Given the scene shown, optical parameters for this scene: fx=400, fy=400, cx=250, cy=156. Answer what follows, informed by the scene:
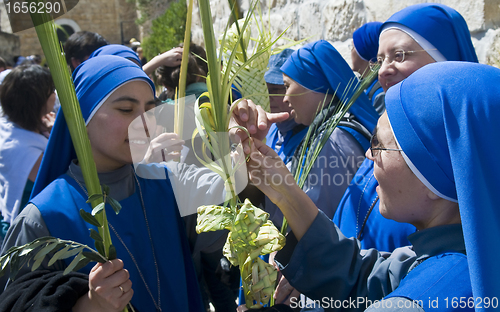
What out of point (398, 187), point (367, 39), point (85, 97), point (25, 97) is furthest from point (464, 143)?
point (25, 97)

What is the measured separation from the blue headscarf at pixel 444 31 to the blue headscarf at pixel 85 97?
141 centimetres

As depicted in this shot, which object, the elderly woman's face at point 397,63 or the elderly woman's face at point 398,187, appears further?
the elderly woman's face at point 397,63

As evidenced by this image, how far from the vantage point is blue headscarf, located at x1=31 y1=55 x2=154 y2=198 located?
5.52 feet

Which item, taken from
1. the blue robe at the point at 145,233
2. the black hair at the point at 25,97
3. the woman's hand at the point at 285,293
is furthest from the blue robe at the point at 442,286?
the black hair at the point at 25,97

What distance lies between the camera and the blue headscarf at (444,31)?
2.04 meters

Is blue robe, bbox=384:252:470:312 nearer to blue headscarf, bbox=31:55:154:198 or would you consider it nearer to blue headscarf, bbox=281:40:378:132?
blue headscarf, bbox=31:55:154:198

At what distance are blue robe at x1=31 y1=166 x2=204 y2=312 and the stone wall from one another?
3.44 ft

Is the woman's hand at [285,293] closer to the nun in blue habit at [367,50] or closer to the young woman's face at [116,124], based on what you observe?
the young woman's face at [116,124]

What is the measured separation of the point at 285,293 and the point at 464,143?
0.96 meters

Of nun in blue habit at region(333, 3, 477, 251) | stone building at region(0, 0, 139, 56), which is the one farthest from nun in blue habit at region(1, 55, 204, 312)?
stone building at region(0, 0, 139, 56)

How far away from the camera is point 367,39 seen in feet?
11.3

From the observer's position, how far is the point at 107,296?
45.9 inches

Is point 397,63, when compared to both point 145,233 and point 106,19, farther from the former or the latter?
point 106,19

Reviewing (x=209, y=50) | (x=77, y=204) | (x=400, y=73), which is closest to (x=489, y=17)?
(x=400, y=73)
